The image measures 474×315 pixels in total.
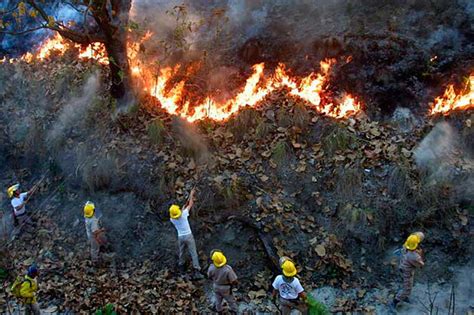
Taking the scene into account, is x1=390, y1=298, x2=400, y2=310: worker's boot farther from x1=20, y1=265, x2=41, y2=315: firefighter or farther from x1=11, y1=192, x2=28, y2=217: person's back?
x1=11, y1=192, x2=28, y2=217: person's back

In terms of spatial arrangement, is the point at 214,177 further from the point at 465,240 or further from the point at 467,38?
the point at 467,38

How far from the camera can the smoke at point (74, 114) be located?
12729mm

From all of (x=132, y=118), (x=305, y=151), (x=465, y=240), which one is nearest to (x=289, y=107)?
(x=305, y=151)

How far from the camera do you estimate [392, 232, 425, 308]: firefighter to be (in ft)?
26.7

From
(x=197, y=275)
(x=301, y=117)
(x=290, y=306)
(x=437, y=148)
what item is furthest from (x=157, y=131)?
(x=437, y=148)

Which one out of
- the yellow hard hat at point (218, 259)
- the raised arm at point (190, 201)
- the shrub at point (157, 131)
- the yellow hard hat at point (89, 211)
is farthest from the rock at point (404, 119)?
the yellow hard hat at point (89, 211)

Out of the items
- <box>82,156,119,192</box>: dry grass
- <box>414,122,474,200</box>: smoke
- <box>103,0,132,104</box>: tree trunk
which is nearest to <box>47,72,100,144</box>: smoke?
<box>103,0,132,104</box>: tree trunk

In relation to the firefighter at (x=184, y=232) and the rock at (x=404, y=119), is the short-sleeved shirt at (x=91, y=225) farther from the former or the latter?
the rock at (x=404, y=119)

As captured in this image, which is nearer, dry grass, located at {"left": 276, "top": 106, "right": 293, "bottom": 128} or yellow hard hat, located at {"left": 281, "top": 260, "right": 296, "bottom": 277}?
yellow hard hat, located at {"left": 281, "top": 260, "right": 296, "bottom": 277}

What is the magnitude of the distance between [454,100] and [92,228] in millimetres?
8883

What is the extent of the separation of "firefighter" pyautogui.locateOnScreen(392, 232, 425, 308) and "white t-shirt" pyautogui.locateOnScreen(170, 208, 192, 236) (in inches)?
169

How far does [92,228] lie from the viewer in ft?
33.6

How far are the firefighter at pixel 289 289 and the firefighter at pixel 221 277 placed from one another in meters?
0.90

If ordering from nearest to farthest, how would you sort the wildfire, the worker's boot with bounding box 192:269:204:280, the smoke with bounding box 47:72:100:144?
the worker's boot with bounding box 192:269:204:280, the wildfire, the smoke with bounding box 47:72:100:144
